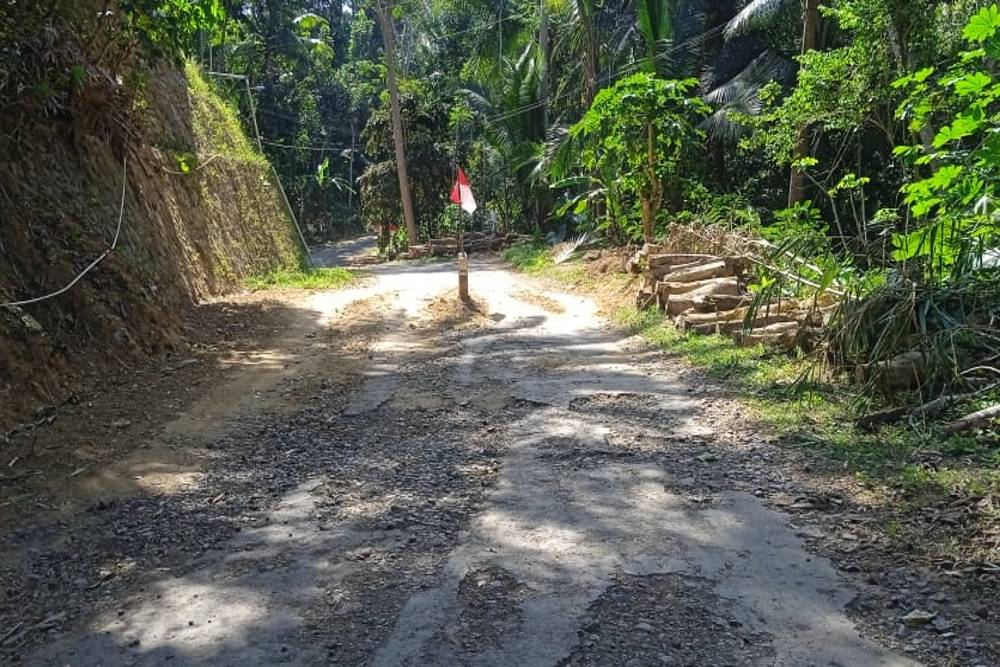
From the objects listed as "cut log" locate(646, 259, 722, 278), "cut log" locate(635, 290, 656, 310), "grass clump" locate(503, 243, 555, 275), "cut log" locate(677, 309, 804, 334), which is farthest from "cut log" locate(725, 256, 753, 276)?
"grass clump" locate(503, 243, 555, 275)

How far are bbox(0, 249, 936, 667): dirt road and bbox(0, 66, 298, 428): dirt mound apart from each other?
1.22 metres

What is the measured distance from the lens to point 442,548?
4.08 metres

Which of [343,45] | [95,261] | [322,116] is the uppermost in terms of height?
[343,45]

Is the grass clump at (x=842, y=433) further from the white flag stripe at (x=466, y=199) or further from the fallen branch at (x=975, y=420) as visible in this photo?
the white flag stripe at (x=466, y=199)

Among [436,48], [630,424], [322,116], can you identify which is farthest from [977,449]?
[322,116]

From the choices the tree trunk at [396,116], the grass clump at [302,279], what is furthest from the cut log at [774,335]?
the tree trunk at [396,116]

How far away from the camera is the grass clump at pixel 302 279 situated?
1515 cm

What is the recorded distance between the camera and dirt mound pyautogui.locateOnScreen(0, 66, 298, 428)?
21.7ft

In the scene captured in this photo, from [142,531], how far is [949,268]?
5.82 metres

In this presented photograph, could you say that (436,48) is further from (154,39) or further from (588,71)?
(154,39)

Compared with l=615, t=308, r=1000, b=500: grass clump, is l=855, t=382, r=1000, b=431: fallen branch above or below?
above

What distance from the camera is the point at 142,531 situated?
4.50 meters

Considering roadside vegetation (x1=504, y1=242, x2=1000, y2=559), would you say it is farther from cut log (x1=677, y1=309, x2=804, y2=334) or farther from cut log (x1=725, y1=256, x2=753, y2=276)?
cut log (x1=725, y1=256, x2=753, y2=276)

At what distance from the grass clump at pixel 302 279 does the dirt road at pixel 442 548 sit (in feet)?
26.2
